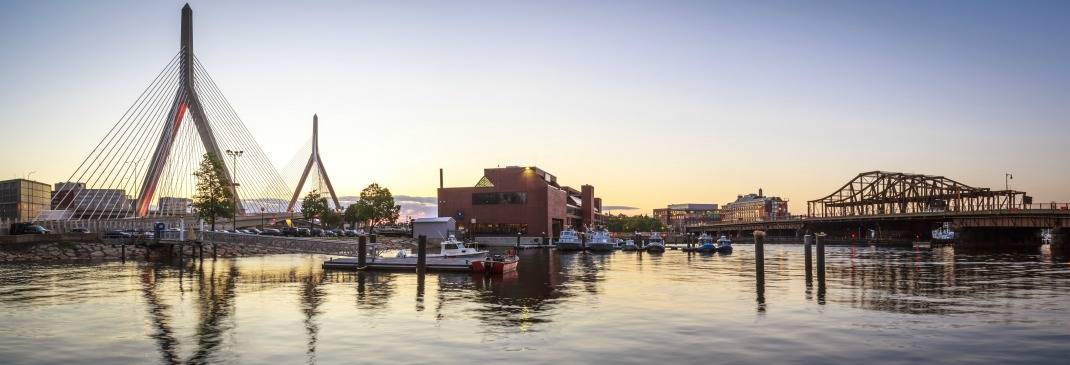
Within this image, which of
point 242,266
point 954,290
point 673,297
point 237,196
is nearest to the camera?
point 673,297

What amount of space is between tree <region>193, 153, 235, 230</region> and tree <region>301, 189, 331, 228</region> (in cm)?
6957

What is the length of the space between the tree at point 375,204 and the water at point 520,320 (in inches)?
4036

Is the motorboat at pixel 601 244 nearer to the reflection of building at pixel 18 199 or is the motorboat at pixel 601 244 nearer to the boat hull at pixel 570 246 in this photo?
the boat hull at pixel 570 246

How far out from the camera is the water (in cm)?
2531

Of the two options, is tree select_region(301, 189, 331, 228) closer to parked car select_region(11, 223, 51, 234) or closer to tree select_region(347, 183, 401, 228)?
tree select_region(347, 183, 401, 228)

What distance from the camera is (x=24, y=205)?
149m

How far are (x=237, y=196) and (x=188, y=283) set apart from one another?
73.4 meters

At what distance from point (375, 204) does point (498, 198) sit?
2713 centimetres

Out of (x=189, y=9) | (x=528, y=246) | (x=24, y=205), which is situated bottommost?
(x=528, y=246)

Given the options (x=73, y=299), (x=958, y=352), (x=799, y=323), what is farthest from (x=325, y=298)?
(x=958, y=352)

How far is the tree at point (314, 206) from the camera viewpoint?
176 m

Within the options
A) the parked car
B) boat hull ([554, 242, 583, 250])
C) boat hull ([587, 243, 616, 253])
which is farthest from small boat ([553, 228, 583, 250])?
the parked car

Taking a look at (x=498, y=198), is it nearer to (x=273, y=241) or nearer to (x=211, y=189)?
(x=211, y=189)

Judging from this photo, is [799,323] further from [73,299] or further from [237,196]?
[237,196]
